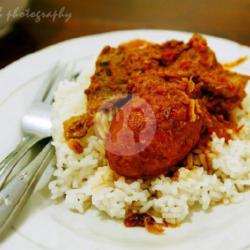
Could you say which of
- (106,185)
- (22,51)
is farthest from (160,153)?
(22,51)

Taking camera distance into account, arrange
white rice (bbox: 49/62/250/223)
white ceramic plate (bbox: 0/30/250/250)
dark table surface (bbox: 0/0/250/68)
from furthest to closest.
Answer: dark table surface (bbox: 0/0/250/68) → white rice (bbox: 49/62/250/223) → white ceramic plate (bbox: 0/30/250/250)

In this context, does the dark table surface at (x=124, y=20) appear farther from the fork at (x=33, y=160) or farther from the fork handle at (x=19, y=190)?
the fork handle at (x=19, y=190)

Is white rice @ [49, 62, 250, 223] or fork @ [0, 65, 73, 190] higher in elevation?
fork @ [0, 65, 73, 190]

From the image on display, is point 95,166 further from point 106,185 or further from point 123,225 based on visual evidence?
point 123,225

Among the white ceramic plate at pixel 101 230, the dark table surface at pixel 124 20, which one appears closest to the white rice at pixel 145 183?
the white ceramic plate at pixel 101 230

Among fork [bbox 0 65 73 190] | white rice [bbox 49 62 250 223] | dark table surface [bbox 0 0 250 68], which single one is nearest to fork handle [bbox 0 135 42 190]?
fork [bbox 0 65 73 190]

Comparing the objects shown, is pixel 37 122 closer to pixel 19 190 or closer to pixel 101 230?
pixel 19 190

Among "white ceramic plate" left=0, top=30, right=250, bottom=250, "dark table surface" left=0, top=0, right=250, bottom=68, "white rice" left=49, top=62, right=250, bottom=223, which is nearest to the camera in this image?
"white ceramic plate" left=0, top=30, right=250, bottom=250

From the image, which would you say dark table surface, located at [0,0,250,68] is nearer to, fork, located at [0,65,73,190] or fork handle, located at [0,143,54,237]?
fork, located at [0,65,73,190]
